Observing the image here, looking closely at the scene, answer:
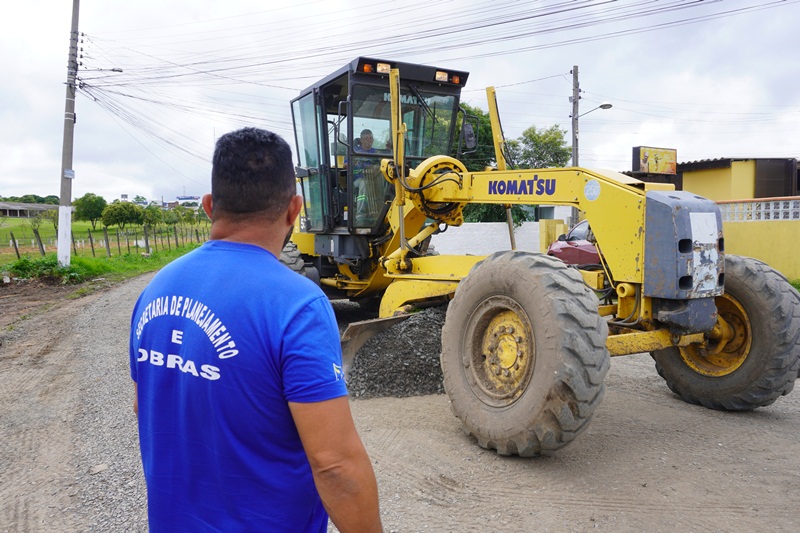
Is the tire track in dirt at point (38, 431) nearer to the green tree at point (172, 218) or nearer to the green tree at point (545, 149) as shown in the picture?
the green tree at point (545, 149)

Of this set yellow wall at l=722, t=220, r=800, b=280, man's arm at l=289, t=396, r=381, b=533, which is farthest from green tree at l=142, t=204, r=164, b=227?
man's arm at l=289, t=396, r=381, b=533

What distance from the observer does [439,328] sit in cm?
575

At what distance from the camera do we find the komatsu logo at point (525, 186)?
475 cm

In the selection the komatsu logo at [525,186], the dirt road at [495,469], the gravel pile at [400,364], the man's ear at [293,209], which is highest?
the komatsu logo at [525,186]

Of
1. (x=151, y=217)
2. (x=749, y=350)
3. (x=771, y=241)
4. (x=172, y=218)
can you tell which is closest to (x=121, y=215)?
(x=151, y=217)

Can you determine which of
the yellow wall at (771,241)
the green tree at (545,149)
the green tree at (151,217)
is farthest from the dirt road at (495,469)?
the green tree at (151,217)

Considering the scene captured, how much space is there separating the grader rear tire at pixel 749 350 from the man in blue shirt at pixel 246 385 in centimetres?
428

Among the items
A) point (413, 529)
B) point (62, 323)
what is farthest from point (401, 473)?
point (62, 323)

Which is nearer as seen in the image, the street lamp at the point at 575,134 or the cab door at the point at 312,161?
the cab door at the point at 312,161

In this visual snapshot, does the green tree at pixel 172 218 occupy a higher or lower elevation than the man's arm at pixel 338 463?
higher

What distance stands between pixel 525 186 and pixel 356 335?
6.51 ft

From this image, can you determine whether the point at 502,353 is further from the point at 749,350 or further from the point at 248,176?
the point at 248,176

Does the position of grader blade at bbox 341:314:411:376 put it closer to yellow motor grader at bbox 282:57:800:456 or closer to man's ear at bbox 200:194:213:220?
yellow motor grader at bbox 282:57:800:456

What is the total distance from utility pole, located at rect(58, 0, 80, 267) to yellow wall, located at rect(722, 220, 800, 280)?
52.1ft
